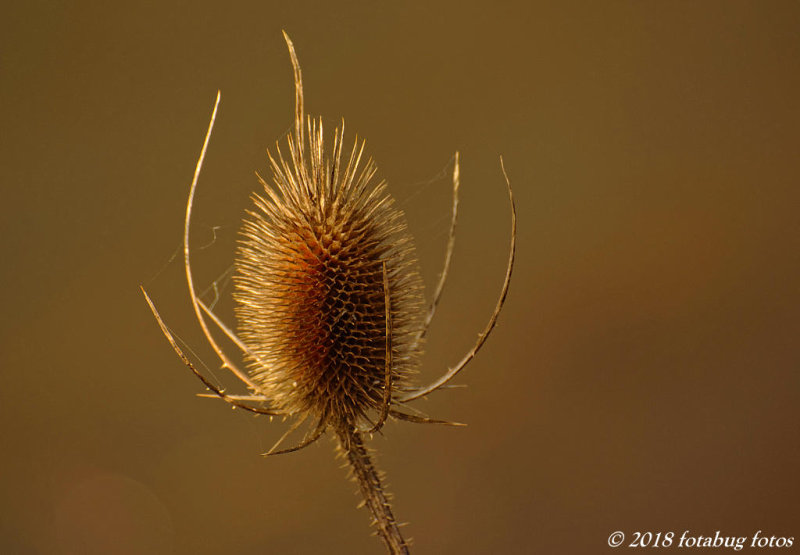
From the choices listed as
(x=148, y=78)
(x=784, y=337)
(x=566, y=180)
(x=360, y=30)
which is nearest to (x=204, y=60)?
(x=148, y=78)

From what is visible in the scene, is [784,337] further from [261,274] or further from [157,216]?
[157,216]

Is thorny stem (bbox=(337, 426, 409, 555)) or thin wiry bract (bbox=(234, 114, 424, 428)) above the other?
thin wiry bract (bbox=(234, 114, 424, 428))

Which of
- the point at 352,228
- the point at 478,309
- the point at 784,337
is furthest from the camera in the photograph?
the point at 478,309

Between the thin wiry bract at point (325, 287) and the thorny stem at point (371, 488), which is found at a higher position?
the thin wiry bract at point (325, 287)

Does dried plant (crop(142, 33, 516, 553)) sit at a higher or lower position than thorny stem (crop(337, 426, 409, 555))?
higher
